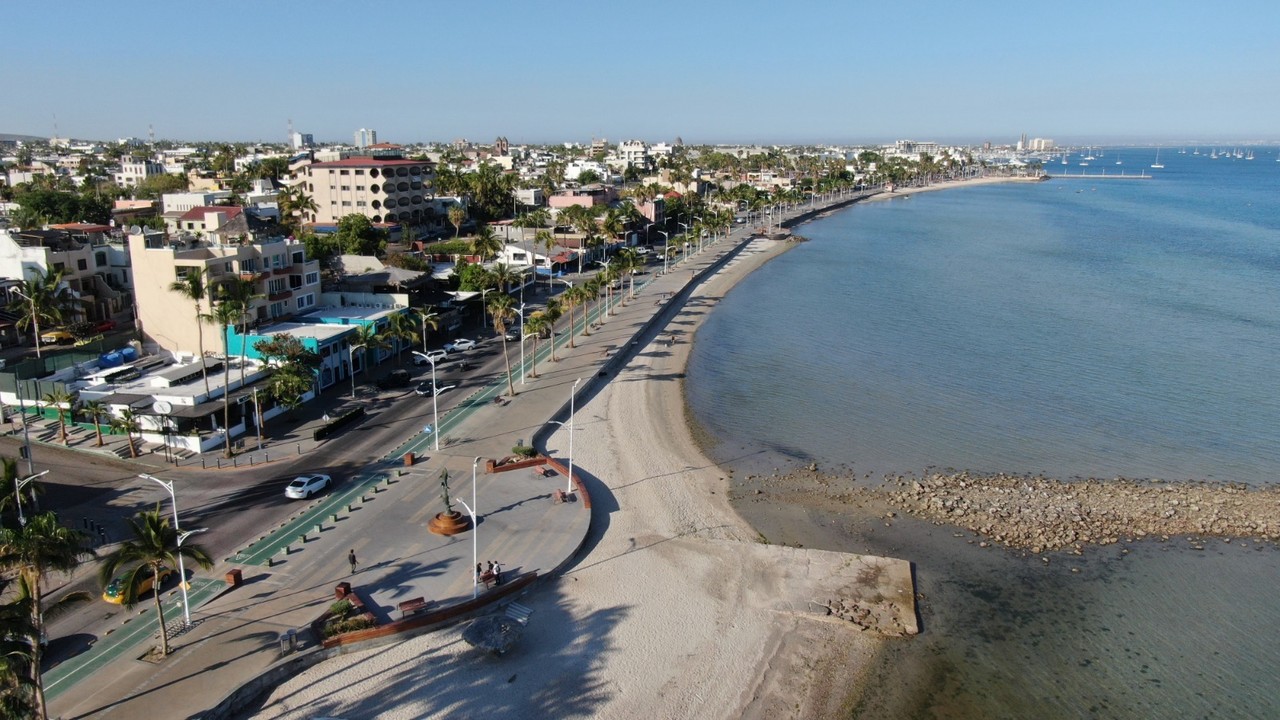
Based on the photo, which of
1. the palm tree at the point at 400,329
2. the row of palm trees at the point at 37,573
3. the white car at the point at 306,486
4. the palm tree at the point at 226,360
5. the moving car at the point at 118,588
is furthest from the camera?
the palm tree at the point at 400,329

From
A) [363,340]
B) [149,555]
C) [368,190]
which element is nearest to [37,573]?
[149,555]

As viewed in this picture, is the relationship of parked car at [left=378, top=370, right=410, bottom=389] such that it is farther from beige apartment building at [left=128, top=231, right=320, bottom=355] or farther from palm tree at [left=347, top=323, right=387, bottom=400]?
beige apartment building at [left=128, top=231, right=320, bottom=355]

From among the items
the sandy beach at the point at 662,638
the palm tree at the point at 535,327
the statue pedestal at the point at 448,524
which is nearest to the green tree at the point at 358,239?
the palm tree at the point at 535,327

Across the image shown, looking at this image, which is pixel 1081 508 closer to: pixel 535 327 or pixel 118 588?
→ pixel 535 327

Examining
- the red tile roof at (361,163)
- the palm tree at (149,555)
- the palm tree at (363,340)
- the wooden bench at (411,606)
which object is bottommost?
the wooden bench at (411,606)

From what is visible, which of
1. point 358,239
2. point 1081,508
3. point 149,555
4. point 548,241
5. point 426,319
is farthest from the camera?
point 548,241

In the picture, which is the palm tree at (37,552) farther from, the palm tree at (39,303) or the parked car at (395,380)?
the palm tree at (39,303)
